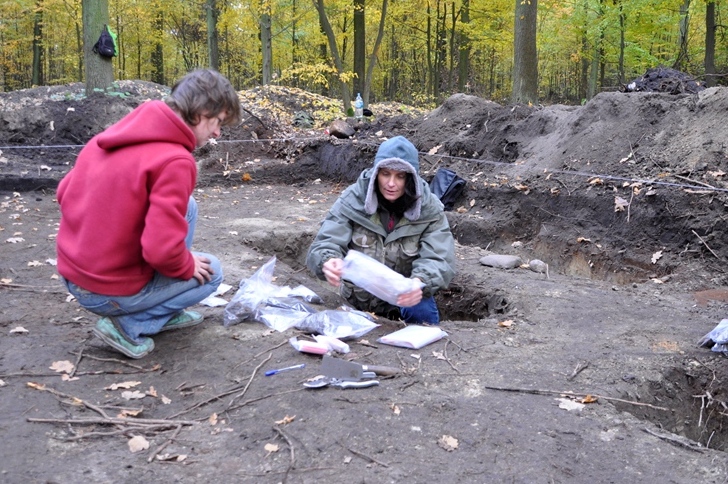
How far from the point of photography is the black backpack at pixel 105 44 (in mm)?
12156

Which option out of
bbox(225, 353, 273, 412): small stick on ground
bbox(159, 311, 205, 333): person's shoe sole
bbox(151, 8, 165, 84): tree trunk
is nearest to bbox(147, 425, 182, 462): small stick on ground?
bbox(225, 353, 273, 412): small stick on ground

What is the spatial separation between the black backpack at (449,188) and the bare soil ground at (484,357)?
0.90 ft

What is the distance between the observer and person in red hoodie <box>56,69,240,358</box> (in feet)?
10.6

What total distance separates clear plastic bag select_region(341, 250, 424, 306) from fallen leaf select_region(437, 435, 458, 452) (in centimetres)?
131

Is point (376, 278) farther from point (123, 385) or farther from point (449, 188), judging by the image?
point (449, 188)

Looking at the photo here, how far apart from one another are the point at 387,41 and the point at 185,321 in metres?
33.2

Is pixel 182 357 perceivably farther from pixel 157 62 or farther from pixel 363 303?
pixel 157 62

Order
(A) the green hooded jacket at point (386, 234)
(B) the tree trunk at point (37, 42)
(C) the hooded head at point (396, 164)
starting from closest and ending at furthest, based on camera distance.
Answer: (C) the hooded head at point (396, 164), (A) the green hooded jacket at point (386, 234), (B) the tree trunk at point (37, 42)

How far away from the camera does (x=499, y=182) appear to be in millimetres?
9508

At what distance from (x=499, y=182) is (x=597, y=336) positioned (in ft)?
16.9

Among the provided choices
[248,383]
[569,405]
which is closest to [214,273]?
[248,383]

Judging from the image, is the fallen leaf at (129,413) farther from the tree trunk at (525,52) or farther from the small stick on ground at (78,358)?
the tree trunk at (525,52)

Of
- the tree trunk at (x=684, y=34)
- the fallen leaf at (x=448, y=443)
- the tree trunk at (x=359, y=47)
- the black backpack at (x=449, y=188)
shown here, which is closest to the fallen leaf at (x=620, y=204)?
the black backpack at (x=449, y=188)

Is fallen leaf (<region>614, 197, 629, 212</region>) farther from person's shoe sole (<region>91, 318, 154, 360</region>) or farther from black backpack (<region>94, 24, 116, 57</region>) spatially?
black backpack (<region>94, 24, 116, 57</region>)
